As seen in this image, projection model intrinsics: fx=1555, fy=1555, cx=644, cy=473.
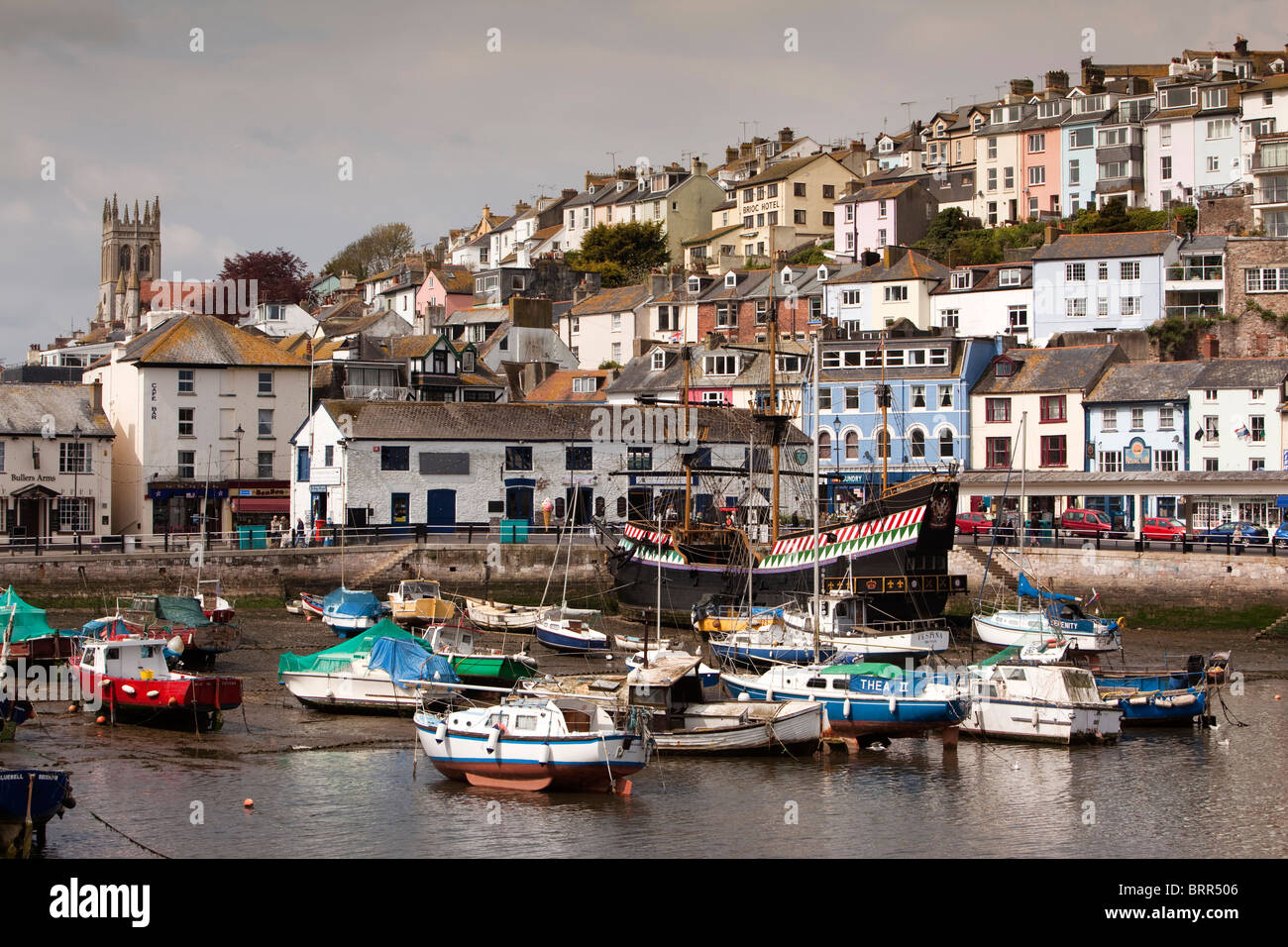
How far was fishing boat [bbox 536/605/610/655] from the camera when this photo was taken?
48062 millimetres

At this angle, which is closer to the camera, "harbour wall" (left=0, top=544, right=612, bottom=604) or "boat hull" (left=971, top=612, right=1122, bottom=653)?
"boat hull" (left=971, top=612, right=1122, bottom=653)

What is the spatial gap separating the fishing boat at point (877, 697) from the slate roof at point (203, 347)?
1592 inches

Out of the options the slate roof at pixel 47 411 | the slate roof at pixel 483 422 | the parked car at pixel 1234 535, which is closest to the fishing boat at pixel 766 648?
Result: the parked car at pixel 1234 535

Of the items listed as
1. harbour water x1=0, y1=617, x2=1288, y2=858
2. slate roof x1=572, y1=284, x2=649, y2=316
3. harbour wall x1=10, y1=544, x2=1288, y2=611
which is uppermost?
slate roof x1=572, y1=284, x2=649, y2=316

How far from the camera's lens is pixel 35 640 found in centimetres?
3928

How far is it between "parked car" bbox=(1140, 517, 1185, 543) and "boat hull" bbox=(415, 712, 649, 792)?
3328 centimetres

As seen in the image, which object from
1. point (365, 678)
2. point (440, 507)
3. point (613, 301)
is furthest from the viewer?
point (613, 301)

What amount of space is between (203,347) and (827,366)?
29.8 metres

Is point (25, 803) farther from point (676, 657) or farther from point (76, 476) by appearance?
point (76, 476)

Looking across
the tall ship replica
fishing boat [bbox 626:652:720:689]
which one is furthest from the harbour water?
the tall ship replica

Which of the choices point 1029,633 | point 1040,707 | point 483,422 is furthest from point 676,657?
point 483,422

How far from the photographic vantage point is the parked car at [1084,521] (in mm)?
61116

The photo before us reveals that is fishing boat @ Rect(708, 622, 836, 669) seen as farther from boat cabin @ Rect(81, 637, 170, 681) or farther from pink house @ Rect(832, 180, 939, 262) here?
pink house @ Rect(832, 180, 939, 262)
